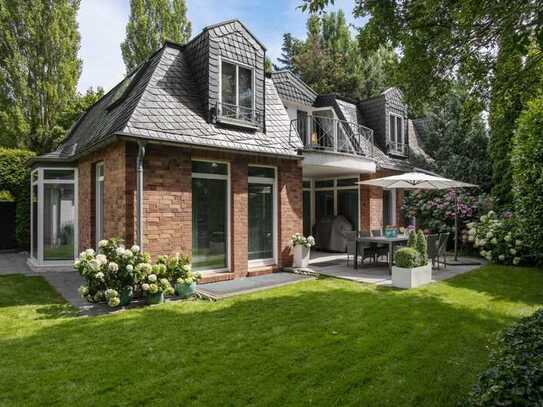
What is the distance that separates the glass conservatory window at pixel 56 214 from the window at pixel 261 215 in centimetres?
581

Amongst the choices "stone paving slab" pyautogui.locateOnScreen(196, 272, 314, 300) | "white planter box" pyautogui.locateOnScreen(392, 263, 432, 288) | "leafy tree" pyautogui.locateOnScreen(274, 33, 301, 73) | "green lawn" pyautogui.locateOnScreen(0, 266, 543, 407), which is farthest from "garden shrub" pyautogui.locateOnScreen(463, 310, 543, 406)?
"leafy tree" pyautogui.locateOnScreen(274, 33, 301, 73)


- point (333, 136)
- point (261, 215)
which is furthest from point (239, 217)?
point (333, 136)

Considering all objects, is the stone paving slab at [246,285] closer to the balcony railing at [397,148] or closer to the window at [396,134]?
the balcony railing at [397,148]

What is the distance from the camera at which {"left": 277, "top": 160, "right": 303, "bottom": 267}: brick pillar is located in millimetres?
10234

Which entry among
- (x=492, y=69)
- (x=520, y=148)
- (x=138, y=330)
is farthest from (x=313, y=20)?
(x=520, y=148)

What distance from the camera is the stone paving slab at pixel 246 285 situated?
768 centimetres

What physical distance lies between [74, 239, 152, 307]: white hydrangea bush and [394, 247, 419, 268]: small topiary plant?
18.3ft

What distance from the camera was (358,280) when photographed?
9.08m

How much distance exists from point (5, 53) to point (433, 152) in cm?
2277

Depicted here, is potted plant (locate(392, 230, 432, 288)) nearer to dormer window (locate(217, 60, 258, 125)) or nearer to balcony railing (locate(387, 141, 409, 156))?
dormer window (locate(217, 60, 258, 125))

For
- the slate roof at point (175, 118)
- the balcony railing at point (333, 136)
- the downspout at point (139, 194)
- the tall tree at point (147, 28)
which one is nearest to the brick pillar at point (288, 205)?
the slate roof at point (175, 118)

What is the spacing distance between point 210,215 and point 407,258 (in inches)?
189

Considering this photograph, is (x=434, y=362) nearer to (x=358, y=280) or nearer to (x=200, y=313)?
(x=200, y=313)

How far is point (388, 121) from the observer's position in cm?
1545
